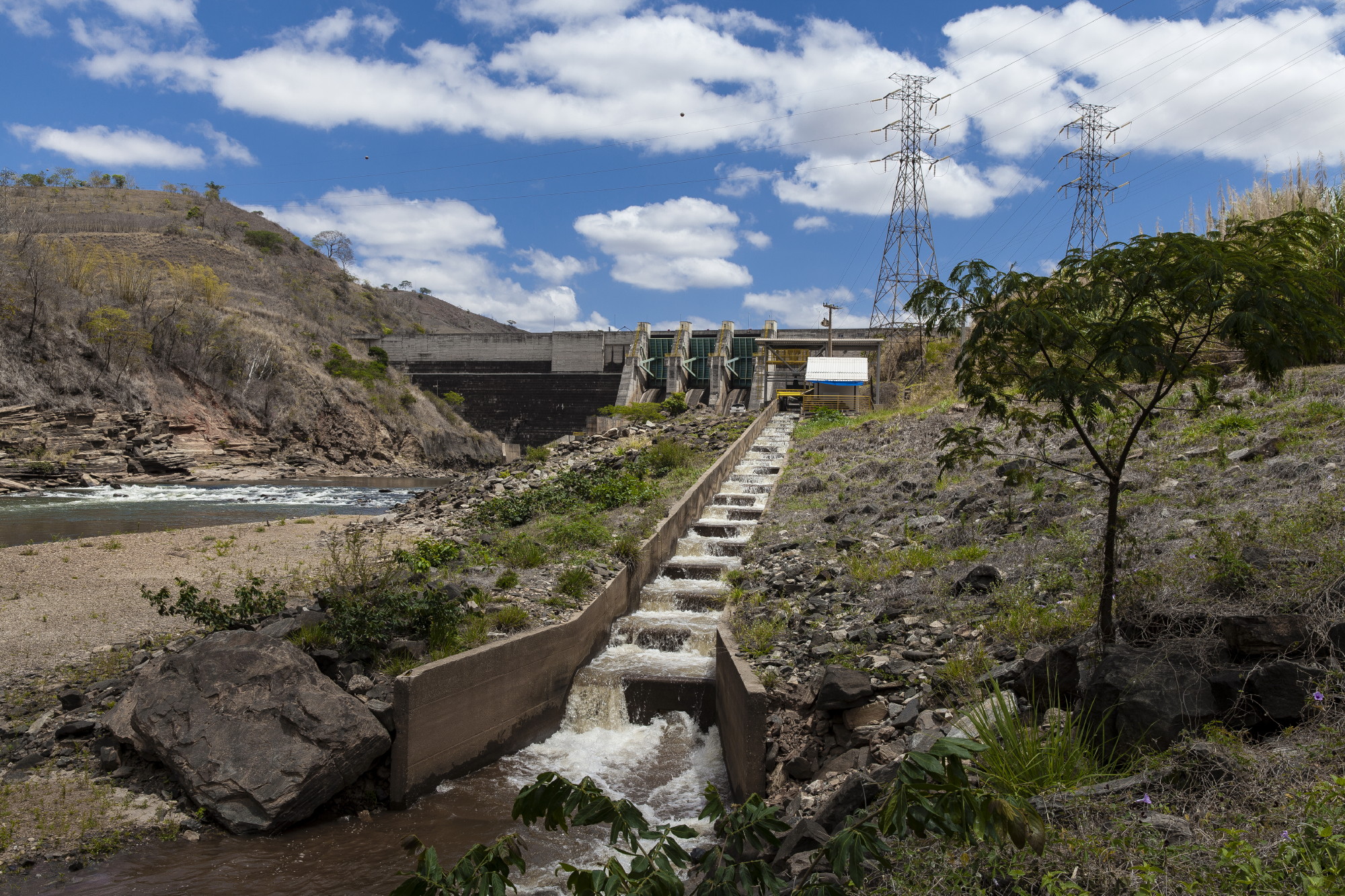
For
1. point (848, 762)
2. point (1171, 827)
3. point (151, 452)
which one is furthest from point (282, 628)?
point (151, 452)

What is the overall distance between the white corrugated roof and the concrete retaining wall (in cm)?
2719

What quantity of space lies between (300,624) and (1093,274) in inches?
306

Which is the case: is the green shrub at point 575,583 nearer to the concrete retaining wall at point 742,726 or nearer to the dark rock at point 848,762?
the concrete retaining wall at point 742,726

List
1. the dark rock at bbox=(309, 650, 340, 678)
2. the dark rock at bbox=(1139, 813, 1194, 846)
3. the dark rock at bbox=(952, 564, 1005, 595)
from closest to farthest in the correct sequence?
the dark rock at bbox=(1139, 813, 1194, 846) → the dark rock at bbox=(309, 650, 340, 678) → the dark rock at bbox=(952, 564, 1005, 595)

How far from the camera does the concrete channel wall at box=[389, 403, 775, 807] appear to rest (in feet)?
22.9

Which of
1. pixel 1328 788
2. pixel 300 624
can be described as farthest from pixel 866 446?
pixel 1328 788

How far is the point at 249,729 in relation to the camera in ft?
21.4

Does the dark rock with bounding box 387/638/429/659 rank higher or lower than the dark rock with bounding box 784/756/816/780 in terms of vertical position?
higher

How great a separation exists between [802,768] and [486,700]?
3167 mm

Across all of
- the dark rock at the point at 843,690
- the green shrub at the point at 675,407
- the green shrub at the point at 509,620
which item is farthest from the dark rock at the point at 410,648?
the green shrub at the point at 675,407

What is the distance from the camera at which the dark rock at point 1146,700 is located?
4.36m

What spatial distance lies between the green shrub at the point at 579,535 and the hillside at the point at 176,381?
28.4m

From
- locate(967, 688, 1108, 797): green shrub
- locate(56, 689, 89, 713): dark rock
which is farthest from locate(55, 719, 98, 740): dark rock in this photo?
locate(967, 688, 1108, 797): green shrub

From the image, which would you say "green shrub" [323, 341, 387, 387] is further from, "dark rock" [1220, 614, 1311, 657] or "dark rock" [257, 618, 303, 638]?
"dark rock" [1220, 614, 1311, 657]
